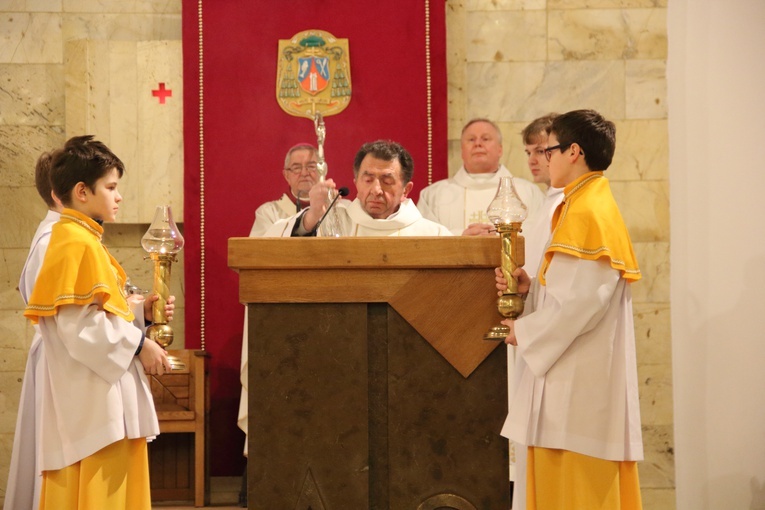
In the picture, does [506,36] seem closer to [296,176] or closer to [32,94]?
[296,176]

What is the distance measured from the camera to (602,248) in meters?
3.38

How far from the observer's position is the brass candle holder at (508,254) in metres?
3.18

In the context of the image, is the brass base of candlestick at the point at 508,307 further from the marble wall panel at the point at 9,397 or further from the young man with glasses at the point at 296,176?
the marble wall panel at the point at 9,397

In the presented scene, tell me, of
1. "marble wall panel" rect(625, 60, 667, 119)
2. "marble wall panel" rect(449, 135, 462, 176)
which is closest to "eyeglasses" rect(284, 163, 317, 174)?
"marble wall panel" rect(449, 135, 462, 176)

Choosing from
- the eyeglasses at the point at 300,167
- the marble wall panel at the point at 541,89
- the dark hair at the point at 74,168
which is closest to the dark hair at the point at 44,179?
the dark hair at the point at 74,168

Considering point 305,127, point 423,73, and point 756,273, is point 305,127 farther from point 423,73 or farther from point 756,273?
point 756,273

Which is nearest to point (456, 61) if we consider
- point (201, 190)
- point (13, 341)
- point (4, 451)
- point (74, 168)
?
point (201, 190)

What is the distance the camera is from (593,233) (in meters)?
3.40

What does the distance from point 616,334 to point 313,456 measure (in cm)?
120

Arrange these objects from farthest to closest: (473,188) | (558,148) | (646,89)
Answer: (646,89) < (473,188) < (558,148)

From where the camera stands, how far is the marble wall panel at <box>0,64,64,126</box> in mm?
7129

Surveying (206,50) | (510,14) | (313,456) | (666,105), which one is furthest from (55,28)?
(313,456)

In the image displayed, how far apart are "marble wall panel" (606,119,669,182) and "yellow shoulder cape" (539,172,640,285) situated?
3.73 metres

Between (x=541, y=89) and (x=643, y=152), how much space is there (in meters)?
0.90
